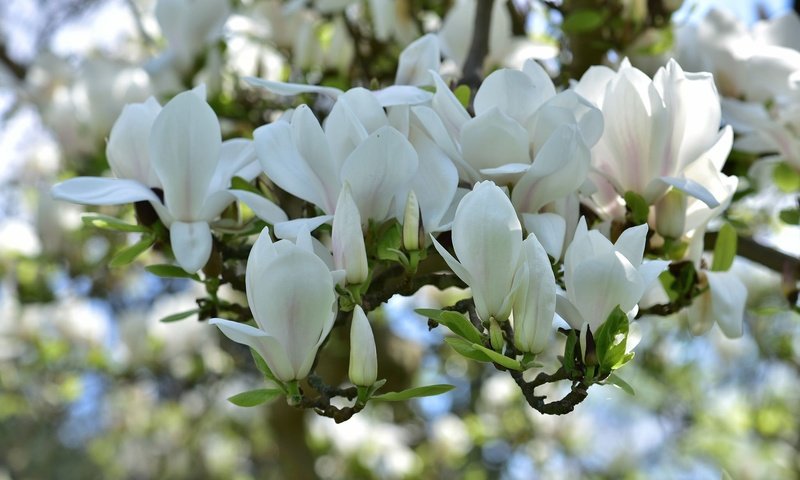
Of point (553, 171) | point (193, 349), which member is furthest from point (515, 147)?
point (193, 349)

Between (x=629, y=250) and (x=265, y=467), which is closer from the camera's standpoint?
(x=629, y=250)

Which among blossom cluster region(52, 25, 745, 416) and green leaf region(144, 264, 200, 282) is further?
green leaf region(144, 264, 200, 282)

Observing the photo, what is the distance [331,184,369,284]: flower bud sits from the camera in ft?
1.58

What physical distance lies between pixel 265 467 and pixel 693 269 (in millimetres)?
2747

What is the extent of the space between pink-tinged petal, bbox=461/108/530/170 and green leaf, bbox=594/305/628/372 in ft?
0.35

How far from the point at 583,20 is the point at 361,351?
18.8 inches

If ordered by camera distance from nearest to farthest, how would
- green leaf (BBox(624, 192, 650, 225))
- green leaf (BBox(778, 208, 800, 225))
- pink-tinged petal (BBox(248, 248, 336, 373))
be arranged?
pink-tinged petal (BBox(248, 248, 336, 373))
green leaf (BBox(624, 192, 650, 225))
green leaf (BBox(778, 208, 800, 225))

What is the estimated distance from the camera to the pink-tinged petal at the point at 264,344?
460mm

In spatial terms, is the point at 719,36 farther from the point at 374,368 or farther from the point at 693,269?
the point at 374,368

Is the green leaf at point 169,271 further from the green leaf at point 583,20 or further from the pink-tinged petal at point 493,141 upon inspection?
the green leaf at point 583,20

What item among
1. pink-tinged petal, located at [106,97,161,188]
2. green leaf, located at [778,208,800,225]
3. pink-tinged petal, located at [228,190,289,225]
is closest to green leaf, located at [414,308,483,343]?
pink-tinged petal, located at [228,190,289,225]

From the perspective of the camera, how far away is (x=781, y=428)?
7.20ft

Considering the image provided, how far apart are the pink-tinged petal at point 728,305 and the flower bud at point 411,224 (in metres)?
0.21

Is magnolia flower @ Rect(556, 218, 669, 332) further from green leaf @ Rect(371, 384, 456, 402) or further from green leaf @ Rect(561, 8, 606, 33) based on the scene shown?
green leaf @ Rect(561, 8, 606, 33)
